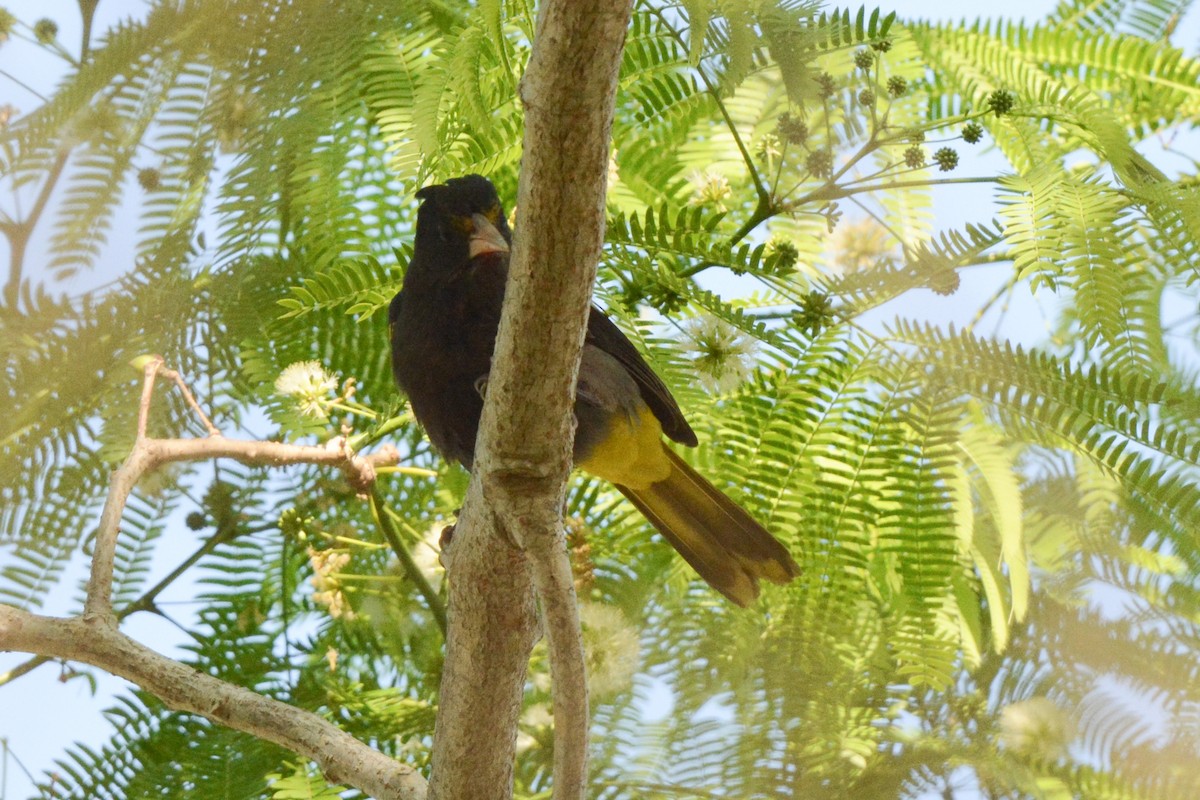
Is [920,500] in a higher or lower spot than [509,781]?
higher

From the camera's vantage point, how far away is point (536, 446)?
1.86m

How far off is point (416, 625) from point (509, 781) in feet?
3.99

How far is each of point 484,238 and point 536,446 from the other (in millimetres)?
805

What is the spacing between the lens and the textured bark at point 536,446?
149 cm

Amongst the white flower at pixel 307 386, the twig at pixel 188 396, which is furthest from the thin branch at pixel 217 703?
the white flower at pixel 307 386

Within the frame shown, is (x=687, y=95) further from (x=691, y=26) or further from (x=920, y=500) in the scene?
(x=920, y=500)

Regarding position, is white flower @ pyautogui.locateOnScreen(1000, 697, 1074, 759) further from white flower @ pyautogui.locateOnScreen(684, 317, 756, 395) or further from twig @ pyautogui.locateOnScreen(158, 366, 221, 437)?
twig @ pyautogui.locateOnScreen(158, 366, 221, 437)

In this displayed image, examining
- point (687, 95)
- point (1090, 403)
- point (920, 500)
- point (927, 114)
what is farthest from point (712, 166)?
point (1090, 403)

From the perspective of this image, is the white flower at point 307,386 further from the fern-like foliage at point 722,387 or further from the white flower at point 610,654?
the white flower at point 610,654

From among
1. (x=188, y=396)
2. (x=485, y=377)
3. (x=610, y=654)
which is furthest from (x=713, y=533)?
(x=188, y=396)

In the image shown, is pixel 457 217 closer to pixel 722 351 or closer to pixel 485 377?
pixel 485 377

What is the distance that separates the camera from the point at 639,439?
2766mm

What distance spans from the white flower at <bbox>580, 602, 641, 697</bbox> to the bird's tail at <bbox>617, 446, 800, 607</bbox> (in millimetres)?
227

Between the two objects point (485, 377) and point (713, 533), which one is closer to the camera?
point (485, 377)
